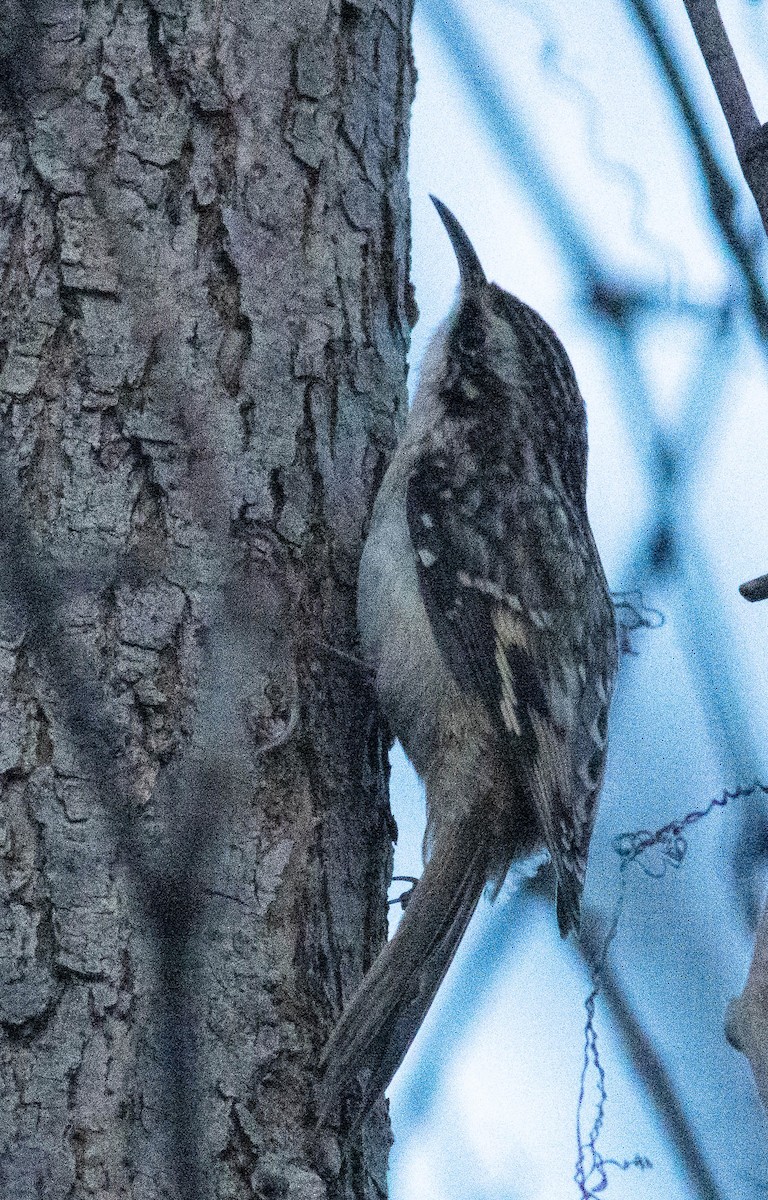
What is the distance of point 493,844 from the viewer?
2.75 meters

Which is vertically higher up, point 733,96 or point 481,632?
point 733,96

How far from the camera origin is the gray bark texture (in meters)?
1.99

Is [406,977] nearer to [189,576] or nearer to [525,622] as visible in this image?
[189,576]

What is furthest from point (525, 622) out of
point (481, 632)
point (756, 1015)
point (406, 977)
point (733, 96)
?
point (756, 1015)

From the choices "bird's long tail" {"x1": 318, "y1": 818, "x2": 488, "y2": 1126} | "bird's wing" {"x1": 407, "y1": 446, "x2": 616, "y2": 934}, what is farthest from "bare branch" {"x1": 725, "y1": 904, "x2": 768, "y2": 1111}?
"bird's wing" {"x1": 407, "y1": 446, "x2": 616, "y2": 934}

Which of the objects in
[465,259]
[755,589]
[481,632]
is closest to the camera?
[755,589]

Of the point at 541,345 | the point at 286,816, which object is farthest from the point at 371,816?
the point at 541,345

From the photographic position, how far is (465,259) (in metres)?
3.19

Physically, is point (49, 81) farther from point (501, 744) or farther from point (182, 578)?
point (501, 744)

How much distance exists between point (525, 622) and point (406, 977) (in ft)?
2.55

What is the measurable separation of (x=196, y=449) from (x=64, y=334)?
255mm

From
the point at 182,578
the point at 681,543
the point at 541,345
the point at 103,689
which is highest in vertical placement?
the point at 541,345

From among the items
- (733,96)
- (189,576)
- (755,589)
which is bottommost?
(755,589)

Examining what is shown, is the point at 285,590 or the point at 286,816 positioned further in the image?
the point at 285,590
